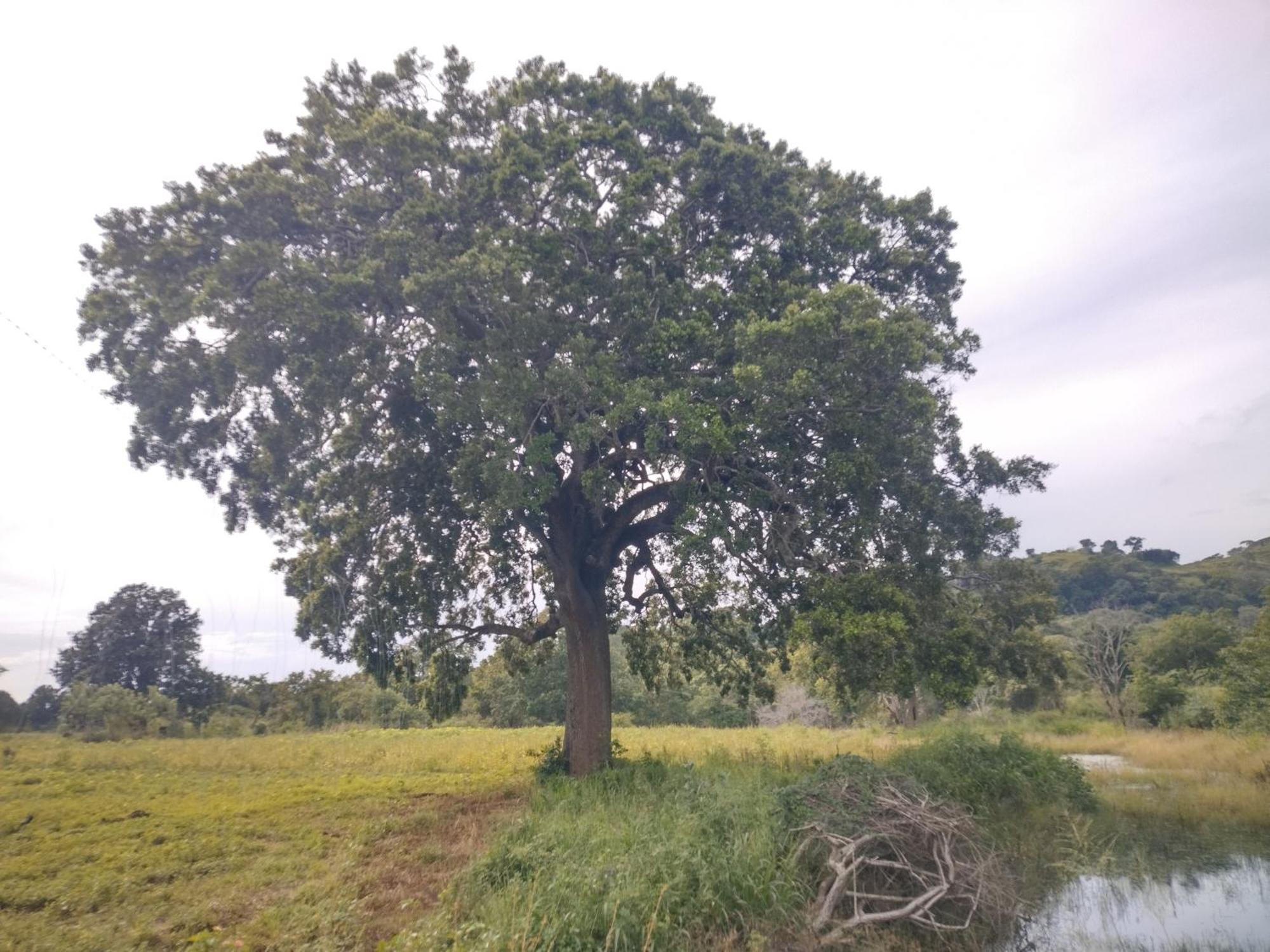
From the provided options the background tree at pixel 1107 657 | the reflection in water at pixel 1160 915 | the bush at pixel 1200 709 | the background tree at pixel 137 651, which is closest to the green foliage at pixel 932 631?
the reflection in water at pixel 1160 915

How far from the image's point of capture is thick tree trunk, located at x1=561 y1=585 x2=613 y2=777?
46.5 feet

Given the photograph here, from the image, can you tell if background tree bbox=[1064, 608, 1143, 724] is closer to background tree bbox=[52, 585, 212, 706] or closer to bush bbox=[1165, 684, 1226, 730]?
bush bbox=[1165, 684, 1226, 730]

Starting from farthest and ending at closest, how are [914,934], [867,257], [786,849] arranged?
1. [867,257]
2. [786,849]
3. [914,934]

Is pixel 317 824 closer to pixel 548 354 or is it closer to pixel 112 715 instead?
pixel 548 354

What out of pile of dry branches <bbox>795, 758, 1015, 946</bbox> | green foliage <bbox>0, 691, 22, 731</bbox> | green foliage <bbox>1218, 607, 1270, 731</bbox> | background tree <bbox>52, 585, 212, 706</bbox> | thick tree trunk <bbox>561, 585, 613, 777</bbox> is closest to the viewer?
pile of dry branches <bbox>795, 758, 1015, 946</bbox>

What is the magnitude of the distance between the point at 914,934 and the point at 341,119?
50.4 ft

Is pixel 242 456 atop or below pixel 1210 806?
atop

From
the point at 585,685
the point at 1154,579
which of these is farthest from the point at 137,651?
the point at 1154,579

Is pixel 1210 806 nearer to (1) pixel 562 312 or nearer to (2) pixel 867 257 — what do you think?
(2) pixel 867 257

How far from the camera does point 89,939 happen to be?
21.9 feet

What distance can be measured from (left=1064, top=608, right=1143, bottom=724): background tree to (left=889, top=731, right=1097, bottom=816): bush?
768 inches

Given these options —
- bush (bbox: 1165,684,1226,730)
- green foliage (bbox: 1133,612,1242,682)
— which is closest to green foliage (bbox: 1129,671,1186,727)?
bush (bbox: 1165,684,1226,730)

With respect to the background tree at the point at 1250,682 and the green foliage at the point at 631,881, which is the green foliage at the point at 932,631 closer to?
the green foliage at the point at 631,881

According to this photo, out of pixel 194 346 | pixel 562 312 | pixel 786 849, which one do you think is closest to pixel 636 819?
pixel 786 849
